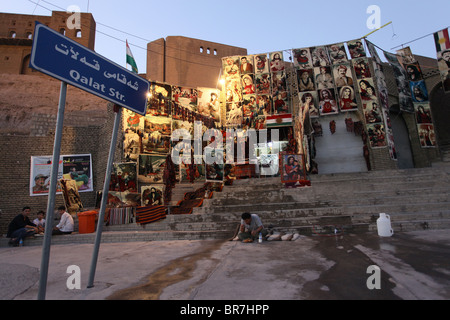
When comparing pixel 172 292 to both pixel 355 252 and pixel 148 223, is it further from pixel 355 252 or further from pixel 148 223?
pixel 148 223

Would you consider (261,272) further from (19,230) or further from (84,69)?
(19,230)

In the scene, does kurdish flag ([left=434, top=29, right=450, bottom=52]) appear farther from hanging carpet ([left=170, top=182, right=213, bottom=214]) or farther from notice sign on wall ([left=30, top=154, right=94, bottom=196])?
notice sign on wall ([left=30, top=154, right=94, bottom=196])

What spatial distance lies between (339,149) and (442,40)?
23.9 feet

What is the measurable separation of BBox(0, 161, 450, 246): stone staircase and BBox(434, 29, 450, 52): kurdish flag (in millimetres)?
7738

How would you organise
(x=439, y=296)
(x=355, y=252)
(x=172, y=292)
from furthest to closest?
(x=355, y=252) → (x=172, y=292) → (x=439, y=296)

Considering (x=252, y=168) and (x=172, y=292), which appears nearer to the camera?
(x=172, y=292)

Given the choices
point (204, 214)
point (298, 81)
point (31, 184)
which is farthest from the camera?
point (298, 81)

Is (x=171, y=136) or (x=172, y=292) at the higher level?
(x=171, y=136)

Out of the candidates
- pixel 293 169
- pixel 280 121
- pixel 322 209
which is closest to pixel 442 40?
pixel 280 121

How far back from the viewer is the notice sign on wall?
13.6 metres

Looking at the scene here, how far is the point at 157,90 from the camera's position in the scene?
13758 millimetres

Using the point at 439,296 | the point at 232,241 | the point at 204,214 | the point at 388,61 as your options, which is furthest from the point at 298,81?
the point at 439,296

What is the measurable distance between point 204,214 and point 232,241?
1921 millimetres

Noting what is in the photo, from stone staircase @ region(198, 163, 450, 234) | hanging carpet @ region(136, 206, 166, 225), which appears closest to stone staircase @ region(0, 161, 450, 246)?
stone staircase @ region(198, 163, 450, 234)
